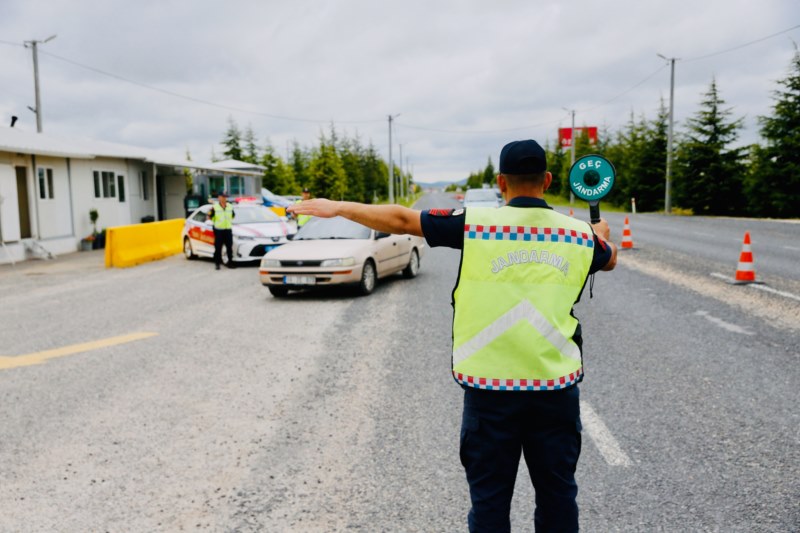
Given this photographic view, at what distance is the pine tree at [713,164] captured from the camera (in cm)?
4038

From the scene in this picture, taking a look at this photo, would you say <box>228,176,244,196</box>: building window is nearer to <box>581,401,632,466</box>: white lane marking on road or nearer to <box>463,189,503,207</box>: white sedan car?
<box>463,189,503,207</box>: white sedan car

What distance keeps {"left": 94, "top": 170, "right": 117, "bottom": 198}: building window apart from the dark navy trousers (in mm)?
25350

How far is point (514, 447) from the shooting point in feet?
8.70

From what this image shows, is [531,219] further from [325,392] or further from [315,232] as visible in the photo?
[315,232]

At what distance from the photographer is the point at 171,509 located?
3.84 metres

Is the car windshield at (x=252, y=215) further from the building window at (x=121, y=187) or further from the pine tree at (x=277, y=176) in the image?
the pine tree at (x=277, y=176)

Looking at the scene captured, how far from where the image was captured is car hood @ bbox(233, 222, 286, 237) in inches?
706

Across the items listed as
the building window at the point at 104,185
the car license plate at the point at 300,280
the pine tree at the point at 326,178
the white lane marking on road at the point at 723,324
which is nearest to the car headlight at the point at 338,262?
the car license plate at the point at 300,280

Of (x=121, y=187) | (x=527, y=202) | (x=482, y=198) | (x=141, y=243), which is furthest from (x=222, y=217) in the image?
(x=482, y=198)

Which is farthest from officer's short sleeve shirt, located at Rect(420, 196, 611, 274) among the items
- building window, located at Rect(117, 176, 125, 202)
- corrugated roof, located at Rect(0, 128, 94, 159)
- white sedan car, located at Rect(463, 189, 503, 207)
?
white sedan car, located at Rect(463, 189, 503, 207)

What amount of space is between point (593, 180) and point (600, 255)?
1.13 feet

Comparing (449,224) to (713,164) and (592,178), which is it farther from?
(713,164)

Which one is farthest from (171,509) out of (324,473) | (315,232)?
(315,232)

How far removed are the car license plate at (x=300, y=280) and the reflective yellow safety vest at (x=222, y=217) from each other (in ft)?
18.0
